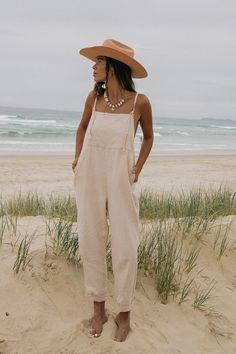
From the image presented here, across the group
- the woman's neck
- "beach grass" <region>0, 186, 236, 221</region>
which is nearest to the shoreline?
"beach grass" <region>0, 186, 236, 221</region>

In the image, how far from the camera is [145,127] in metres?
3.07

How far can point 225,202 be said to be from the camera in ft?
19.7

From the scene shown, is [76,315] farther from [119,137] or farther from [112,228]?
[119,137]

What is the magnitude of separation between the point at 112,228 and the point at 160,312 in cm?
97

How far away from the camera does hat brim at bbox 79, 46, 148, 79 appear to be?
2.91 meters

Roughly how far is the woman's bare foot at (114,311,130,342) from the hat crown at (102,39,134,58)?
1.72 m

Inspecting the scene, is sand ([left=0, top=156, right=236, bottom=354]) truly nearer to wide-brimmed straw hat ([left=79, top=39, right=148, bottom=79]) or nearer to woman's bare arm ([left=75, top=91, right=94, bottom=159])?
woman's bare arm ([left=75, top=91, right=94, bottom=159])

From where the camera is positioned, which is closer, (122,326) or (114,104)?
(114,104)

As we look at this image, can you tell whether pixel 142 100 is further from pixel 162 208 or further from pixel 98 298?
pixel 162 208

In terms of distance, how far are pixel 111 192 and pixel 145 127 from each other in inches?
19.2

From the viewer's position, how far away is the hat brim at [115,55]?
291cm

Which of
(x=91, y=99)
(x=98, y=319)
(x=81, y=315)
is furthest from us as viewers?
(x=81, y=315)

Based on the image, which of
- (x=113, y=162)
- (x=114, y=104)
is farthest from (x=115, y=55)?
(x=113, y=162)

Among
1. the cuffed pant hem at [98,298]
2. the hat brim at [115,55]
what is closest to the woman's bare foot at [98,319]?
the cuffed pant hem at [98,298]
